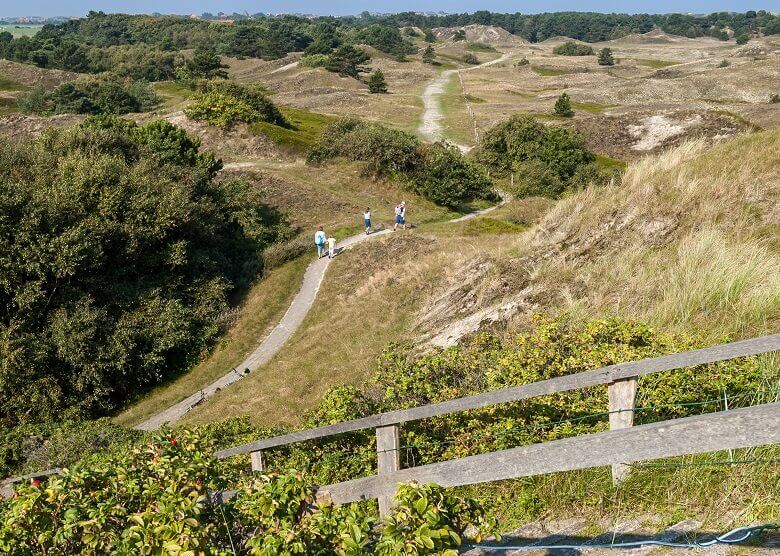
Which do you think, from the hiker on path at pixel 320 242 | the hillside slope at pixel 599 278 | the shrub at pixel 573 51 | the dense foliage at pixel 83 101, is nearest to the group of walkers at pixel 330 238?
the hiker on path at pixel 320 242

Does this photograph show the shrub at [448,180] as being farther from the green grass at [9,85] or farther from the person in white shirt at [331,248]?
the green grass at [9,85]

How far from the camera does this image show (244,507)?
387 cm

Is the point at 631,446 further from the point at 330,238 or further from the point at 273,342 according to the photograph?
the point at 330,238

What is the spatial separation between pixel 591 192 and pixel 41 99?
257 feet

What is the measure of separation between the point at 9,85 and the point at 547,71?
99649mm

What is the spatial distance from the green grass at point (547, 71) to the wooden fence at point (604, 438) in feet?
394

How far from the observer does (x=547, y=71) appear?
11725cm

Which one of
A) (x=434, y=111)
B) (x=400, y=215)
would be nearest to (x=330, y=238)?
(x=400, y=215)

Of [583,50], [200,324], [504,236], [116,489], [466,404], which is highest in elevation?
[583,50]

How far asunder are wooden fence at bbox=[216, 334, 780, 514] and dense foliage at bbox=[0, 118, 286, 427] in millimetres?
14758

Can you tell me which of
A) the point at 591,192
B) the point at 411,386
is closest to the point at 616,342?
the point at 411,386

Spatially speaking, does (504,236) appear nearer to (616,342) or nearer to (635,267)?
(635,267)

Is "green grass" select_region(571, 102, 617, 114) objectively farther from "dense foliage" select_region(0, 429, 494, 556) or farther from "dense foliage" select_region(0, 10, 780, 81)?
"dense foliage" select_region(0, 10, 780, 81)

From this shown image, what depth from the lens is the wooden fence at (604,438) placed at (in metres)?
2.72
